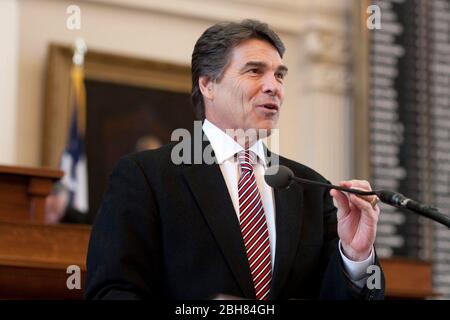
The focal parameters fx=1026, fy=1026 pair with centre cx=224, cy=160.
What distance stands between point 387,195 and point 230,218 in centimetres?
50

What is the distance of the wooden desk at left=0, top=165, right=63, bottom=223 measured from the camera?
4723 millimetres

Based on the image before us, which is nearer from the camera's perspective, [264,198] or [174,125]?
[264,198]

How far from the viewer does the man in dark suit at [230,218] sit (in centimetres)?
284

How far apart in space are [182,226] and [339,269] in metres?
0.47

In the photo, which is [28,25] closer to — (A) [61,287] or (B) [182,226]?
(A) [61,287]

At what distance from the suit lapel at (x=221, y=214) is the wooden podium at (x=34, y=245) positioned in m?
1.33

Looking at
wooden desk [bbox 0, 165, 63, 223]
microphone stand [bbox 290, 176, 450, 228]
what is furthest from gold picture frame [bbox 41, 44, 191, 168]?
microphone stand [bbox 290, 176, 450, 228]

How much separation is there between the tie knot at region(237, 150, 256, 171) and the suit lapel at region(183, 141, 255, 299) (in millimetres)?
89

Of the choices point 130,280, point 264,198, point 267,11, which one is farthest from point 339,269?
point 267,11

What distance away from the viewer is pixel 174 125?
7.62 metres

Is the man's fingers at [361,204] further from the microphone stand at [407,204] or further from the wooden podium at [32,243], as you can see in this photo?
the wooden podium at [32,243]

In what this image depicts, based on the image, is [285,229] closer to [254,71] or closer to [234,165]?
[234,165]
